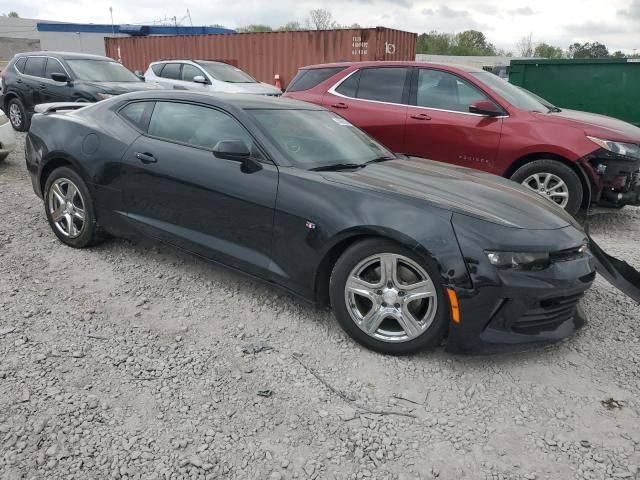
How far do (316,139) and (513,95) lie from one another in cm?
323

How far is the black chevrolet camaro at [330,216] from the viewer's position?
9.14 feet

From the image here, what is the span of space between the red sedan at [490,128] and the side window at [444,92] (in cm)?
1

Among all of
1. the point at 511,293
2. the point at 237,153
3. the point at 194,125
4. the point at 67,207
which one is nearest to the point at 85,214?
the point at 67,207

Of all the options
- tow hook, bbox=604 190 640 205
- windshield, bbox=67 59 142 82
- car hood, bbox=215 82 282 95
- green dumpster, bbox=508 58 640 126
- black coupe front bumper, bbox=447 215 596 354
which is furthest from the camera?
car hood, bbox=215 82 282 95

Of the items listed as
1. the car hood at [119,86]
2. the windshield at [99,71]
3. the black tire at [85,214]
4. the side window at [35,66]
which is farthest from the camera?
the side window at [35,66]

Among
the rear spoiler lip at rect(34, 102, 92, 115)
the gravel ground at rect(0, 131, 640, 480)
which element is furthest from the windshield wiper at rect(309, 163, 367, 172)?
the rear spoiler lip at rect(34, 102, 92, 115)

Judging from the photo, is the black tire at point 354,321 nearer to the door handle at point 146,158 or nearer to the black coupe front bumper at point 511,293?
the black coupe front bumper at point 511,293

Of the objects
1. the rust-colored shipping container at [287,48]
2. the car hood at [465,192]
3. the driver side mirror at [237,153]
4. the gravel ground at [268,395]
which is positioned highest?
the rust-colored shipping container at [287,48]

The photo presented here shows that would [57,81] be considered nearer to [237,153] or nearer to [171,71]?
[171,71]

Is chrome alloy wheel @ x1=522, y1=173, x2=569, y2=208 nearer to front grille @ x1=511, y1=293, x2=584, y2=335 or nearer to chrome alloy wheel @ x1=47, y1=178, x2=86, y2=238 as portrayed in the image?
front grille @ x1=511, y1=293, x2=584, y2=335

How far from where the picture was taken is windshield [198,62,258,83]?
11812mm

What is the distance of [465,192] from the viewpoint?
10.7ft

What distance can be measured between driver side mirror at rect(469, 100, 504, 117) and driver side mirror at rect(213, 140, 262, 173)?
3.16m

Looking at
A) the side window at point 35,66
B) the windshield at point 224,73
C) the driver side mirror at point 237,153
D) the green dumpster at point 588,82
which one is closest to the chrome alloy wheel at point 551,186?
the driver side mirror at point 237,153
